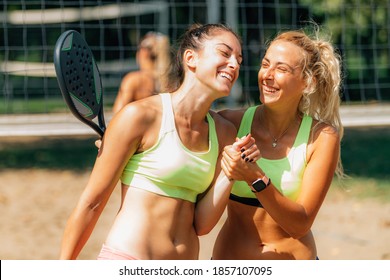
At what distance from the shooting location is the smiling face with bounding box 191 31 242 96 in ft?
9.16

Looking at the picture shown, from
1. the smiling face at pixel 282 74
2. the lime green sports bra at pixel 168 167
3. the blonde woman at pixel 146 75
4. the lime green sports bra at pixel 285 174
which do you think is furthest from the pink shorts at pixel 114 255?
the blonde woman at pixel 146 75

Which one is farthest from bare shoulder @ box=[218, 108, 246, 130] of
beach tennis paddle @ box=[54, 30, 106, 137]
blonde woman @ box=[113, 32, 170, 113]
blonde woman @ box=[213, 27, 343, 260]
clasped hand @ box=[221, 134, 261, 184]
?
blonde woman @ box=[113, 32, 170, 113]

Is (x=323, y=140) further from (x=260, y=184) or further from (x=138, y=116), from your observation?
(x=138, y=116)

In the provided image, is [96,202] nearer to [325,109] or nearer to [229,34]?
[229,34]

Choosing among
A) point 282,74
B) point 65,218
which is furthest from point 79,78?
point 65,218

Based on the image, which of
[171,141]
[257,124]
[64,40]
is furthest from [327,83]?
[64,40]

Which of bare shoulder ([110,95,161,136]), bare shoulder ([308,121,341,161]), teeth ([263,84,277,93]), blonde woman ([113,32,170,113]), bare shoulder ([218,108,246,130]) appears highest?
teeth ([263,84,277,93])

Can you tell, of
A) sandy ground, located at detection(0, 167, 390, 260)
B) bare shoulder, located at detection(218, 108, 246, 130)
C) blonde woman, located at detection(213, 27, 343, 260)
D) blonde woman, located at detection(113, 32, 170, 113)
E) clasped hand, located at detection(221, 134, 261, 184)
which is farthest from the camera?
blonde woman, located at detection(113, 32, 170, 113)

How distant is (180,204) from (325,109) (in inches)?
29.9

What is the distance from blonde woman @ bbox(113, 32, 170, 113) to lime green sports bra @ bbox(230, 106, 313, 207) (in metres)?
4.49

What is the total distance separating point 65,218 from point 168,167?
428 cm

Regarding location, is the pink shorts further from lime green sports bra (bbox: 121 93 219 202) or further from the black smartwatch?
the black smartwatch

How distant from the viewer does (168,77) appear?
310 cm

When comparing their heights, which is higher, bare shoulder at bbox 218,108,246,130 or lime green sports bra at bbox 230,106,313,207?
bare shoulder at bbox 218,108,246,130
